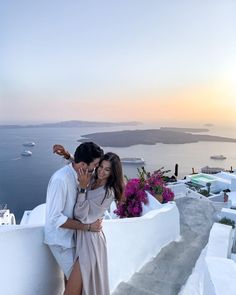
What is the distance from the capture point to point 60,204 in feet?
6.37

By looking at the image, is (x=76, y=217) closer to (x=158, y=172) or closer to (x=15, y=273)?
(x=15, y=273)

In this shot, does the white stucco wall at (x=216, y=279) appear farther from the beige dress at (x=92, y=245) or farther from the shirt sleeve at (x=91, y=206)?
the shirt sleeve at (x=91, y=206)

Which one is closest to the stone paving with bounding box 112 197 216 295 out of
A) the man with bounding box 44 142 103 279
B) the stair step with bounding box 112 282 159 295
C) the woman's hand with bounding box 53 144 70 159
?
the stair step with bounding box 112 282 159 295

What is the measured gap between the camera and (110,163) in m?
2.09

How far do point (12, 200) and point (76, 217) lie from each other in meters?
27.7

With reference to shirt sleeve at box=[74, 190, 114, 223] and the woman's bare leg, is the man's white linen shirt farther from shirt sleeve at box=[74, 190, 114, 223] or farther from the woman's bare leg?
the woman's bare leg

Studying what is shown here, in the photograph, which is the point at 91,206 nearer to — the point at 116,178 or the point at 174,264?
the point at 116,178

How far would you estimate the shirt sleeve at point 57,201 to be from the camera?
6.35 ft

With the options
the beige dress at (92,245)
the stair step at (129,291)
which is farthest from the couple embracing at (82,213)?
the stair step at (129,291)

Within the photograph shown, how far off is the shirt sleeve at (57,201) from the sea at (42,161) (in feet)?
45.9

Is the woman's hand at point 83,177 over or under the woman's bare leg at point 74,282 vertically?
over

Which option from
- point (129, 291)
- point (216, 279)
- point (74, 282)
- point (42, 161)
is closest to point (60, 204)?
point (74, 282)

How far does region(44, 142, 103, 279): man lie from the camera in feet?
6.32

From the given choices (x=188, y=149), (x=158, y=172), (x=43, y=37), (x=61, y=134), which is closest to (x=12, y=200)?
(x=61, y=134)
